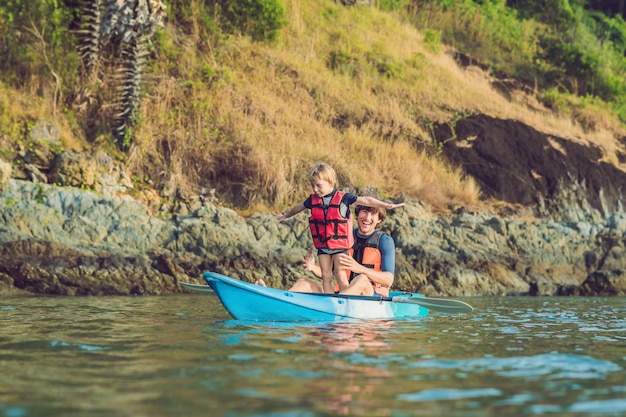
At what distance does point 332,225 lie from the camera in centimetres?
884

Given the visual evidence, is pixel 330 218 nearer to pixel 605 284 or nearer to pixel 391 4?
pixel 605 284

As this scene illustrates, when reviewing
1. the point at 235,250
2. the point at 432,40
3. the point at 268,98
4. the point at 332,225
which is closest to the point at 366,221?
the point at 332,225

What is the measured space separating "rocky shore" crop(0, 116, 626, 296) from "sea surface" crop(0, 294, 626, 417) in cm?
338

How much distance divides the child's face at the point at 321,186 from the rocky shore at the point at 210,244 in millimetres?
4779

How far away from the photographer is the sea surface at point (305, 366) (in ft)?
14.5

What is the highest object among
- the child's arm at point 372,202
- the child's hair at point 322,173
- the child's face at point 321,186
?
the child's hair at point 322,173

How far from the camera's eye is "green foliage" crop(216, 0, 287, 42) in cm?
2095

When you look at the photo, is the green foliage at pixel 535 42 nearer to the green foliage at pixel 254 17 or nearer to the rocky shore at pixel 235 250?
the green foliage at pixel 254 17

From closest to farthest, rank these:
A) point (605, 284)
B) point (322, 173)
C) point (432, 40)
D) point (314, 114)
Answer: point (322, 173) → point (605, 284) → point (314, 114) → point (432, 40)

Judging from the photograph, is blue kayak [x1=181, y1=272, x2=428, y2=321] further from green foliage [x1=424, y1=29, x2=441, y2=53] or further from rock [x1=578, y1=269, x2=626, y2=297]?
green foliage [x1=424, y1=29, x2=441, y2=53]

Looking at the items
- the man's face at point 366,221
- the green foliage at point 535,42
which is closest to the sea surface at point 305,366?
the man's face at point 366,221

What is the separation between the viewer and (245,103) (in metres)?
19.1

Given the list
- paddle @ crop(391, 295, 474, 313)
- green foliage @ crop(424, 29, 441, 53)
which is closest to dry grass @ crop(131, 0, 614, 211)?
green foliage @ crop(424, 29, 441, 53)

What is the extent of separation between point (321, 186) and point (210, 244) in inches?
209
